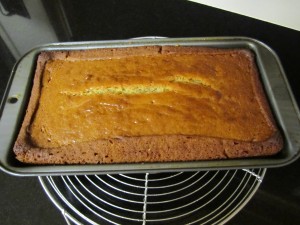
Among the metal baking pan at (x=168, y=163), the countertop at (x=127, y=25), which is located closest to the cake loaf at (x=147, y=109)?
the metal baking pan at (x=168, y=163)

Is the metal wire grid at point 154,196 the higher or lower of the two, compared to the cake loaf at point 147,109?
lower

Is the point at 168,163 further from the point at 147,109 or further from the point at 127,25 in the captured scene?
the point at 127,25

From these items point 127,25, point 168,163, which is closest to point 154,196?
point 168,163

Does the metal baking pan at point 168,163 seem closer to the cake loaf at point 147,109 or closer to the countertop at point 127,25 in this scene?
the cake loaf at point 147,109

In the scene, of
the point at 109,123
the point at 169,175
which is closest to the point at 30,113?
the point at 109,123

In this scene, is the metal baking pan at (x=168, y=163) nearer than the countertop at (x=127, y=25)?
Yes

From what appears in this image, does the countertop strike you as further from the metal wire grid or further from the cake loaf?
the metal wire grid
